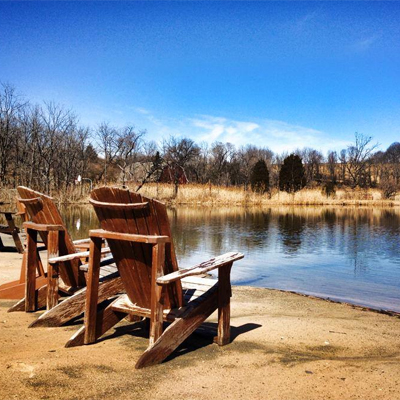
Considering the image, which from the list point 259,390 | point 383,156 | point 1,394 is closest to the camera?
point 1,394

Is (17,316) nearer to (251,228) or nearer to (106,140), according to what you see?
(251,228)

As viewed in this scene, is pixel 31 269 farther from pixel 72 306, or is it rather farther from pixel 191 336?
pixel 191 336

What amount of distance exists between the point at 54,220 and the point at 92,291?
0.99 metres

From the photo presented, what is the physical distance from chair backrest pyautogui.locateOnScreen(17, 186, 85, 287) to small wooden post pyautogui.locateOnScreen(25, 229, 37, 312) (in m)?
0.17

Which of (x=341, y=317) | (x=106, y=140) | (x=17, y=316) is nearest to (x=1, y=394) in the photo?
(x=17, y=316)

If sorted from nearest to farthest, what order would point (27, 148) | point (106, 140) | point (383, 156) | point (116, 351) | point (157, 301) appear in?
point (157, 301)
point (116, 351)
point (27, 148)
point (106, 140)
point (383, 156)

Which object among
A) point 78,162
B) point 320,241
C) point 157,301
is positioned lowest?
point 320,241

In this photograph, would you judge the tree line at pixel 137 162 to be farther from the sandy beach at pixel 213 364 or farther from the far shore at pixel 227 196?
the sandy beach at pixel 213 364

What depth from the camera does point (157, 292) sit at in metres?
3.24

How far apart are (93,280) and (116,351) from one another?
0.60 metres

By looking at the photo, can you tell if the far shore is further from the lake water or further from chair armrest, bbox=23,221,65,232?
chair armrest, bbox=23,221,65,232

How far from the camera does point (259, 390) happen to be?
117 inches

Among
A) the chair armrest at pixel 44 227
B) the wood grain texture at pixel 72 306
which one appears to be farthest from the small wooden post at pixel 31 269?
the wood grain texture at pixel 72 306

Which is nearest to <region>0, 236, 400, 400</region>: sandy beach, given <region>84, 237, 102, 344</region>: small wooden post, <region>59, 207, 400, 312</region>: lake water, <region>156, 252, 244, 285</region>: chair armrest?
<region>84, 237, 102, 344</region>: small wooden post
